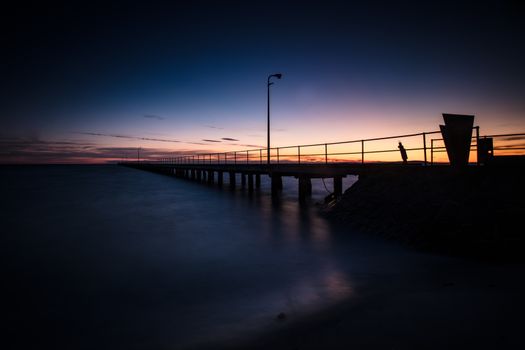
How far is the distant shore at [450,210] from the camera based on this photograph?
20.1 feet

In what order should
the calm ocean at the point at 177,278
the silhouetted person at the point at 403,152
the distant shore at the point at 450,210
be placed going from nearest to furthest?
the calm ocean at the point at 177,278 → the distant shore at the point at 450,210 → the silhouetted person at the point at 403,152

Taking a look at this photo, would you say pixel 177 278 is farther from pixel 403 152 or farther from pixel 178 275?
pixel 403 152

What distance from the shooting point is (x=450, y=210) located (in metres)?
7.03

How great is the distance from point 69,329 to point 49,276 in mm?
3117

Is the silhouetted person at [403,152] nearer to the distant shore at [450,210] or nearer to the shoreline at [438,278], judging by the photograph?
the distant shore at [450,210]

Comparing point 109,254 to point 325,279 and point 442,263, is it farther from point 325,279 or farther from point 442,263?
point 442,263

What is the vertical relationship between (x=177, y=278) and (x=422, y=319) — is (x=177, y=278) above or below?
below

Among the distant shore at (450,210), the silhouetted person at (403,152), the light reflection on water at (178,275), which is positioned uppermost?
the silhouetted person at (403,152)

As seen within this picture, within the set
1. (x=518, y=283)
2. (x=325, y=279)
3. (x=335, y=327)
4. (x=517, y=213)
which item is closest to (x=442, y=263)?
(x=518, y=283)

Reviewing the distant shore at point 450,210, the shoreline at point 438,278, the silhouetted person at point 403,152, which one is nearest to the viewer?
the shoreline at point 438,278

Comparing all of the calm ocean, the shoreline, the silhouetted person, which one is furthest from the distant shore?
the silhouetted person

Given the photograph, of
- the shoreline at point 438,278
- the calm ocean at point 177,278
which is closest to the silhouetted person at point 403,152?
the shoreline at point 438,278

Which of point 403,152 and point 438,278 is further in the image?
point 403,152

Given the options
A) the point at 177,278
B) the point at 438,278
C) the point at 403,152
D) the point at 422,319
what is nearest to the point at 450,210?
the point at 438,278
